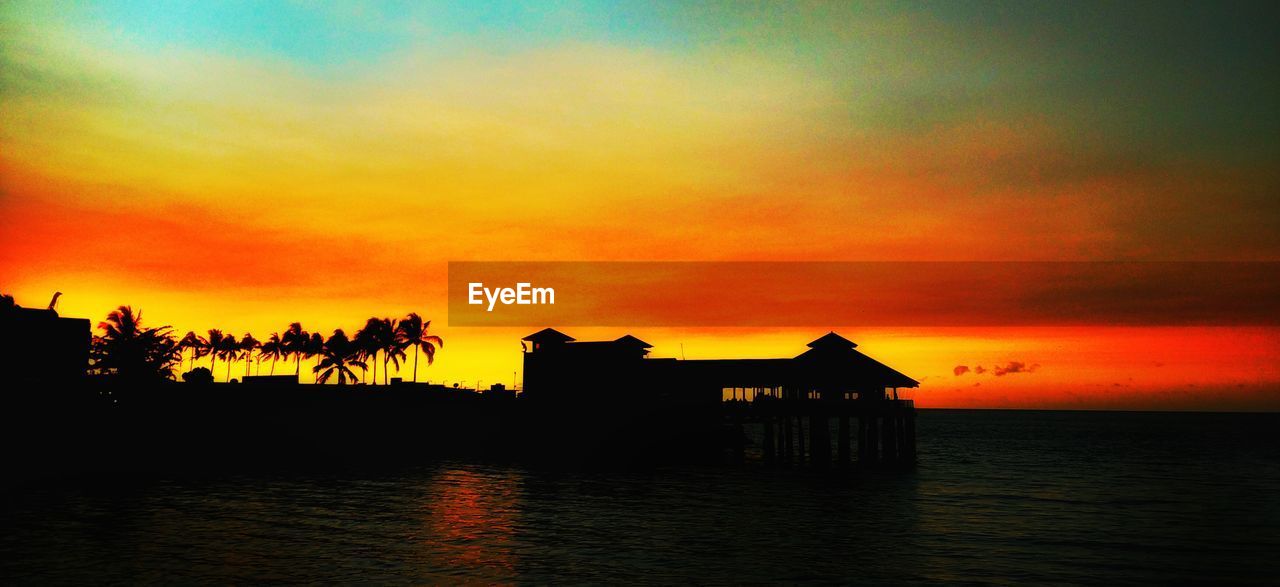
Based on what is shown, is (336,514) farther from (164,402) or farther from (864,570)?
(164,402)

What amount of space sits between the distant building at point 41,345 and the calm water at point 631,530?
25756 millimetres

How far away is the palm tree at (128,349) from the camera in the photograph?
87.3 meters

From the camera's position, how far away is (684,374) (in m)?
75.9

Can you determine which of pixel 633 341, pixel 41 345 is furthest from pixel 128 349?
pixel 633 341

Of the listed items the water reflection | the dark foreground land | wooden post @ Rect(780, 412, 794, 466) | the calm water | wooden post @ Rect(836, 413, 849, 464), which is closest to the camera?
the calm water

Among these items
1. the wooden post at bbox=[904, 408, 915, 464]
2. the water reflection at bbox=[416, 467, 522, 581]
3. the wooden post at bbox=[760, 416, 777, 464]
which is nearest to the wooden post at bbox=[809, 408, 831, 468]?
the wooden post at bbox=[760, 416, 777, 464]

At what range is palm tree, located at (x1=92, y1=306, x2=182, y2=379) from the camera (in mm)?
87312

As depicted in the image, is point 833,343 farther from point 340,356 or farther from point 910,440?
point 340,356

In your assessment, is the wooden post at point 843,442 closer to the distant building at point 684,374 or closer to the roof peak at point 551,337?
the distant building at point 684,374

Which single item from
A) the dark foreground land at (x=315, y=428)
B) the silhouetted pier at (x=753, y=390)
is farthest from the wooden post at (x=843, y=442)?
the dark foreground land at (x=315, y=428)

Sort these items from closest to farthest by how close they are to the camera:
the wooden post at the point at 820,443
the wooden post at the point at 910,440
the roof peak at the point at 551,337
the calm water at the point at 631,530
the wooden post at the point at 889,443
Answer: the calm water at the point at 631,530, the wooden post at the point at 820,443, the wooden post at the point at 889,443, the wooden post at the point at 910,440, the roof peak at the point at 551,337

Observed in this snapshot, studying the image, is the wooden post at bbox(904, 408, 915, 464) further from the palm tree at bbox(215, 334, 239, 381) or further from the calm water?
the palm tree at bbox(215, 334, 239, 381)

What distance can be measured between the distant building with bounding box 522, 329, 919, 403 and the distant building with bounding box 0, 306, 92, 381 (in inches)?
1434

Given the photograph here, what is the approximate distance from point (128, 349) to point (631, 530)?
71.2 m
